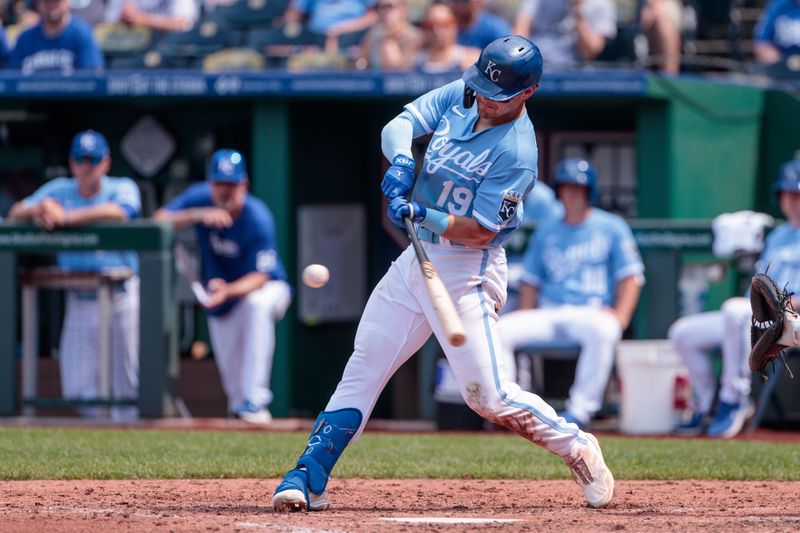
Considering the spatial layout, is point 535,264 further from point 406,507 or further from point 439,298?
point 439,298

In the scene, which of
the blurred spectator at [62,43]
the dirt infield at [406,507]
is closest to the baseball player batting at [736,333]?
the dirt infield at [406,507]

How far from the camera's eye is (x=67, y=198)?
9281 mm

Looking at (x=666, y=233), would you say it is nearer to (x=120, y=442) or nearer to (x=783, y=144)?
(x=783, y=144)

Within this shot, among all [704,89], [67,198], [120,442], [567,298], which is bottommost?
[120,442]

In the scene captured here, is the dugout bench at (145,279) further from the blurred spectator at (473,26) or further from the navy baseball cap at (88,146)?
Result: the blurred spectator at (473,26)

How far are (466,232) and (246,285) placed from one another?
429cm

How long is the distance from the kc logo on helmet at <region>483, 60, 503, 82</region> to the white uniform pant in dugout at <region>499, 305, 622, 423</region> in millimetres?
3785

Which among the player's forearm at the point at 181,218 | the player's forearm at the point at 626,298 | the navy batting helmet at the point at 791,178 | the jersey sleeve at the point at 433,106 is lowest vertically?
the player's forearm at the point at 626,298

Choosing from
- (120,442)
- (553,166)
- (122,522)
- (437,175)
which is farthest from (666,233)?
(122,522)

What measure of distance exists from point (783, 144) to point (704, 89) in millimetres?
834

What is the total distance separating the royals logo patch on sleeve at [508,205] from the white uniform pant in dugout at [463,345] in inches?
8.5

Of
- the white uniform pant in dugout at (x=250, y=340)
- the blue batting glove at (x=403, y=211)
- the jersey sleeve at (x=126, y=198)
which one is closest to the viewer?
the blue batting glove at (x=403, y=211)

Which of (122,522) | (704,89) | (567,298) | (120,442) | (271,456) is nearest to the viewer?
(122,522)

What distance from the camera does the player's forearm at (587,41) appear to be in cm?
1014
